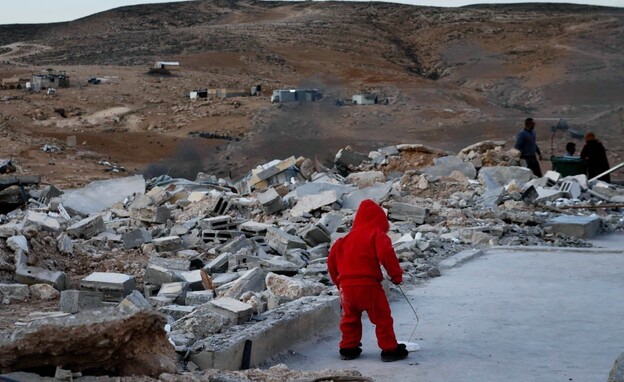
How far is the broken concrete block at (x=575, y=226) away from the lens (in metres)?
13.6

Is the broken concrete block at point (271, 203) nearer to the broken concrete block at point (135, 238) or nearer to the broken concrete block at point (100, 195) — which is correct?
the broken concrete block at point (135, 238)

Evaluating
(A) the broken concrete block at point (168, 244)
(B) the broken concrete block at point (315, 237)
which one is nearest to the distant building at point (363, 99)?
(B) the broken concrete block at point (315, 237)

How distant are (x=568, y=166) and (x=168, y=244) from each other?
9.72 metres

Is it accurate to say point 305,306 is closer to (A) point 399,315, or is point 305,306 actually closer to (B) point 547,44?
(A) point 399,315

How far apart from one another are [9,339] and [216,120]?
3387cm

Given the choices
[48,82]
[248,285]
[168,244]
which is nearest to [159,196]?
[168,244]

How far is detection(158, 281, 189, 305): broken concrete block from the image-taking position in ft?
29.0

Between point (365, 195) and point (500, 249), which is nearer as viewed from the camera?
point (500, 249)

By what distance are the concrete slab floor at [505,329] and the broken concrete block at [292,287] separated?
0.65 m

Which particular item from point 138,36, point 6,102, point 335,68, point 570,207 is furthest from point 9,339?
point 138,36

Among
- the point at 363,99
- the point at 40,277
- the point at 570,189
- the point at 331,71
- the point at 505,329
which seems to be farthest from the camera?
the point at 331,71

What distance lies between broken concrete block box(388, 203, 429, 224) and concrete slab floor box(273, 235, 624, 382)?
140 inches

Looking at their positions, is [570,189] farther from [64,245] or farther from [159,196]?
[64,245]

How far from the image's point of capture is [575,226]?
13633 mm
